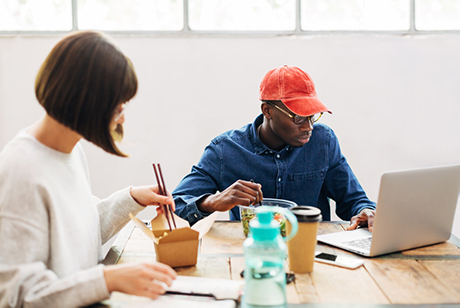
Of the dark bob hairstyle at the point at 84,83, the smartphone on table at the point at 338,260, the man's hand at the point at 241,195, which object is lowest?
the smartphone on table at the point at 338,260

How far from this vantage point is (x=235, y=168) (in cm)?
182

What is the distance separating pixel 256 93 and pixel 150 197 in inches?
77.8

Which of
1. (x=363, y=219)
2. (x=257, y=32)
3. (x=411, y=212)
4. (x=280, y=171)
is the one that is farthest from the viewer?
(x=257, y=32)

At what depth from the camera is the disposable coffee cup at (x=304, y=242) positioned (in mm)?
1082

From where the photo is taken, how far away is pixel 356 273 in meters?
1.10

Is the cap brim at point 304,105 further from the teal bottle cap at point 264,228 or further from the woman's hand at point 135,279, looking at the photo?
the woman's hand at point 135,279

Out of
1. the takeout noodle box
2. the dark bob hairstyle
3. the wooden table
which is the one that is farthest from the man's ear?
the dark bob hairstyle

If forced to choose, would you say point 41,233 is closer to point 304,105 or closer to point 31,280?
point 31,280

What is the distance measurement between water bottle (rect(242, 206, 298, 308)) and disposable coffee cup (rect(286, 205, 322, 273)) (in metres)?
0.18

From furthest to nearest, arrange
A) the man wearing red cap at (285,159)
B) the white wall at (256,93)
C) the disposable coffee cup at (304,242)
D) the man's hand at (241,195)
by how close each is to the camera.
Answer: the white wall at (256,93), the man wearing red cap at (285,159), the man's hand at (241,195), the disposable coffee cup at (304,242)

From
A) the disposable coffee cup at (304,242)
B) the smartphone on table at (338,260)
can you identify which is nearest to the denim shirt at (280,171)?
the smartphone on table at (338,260)
